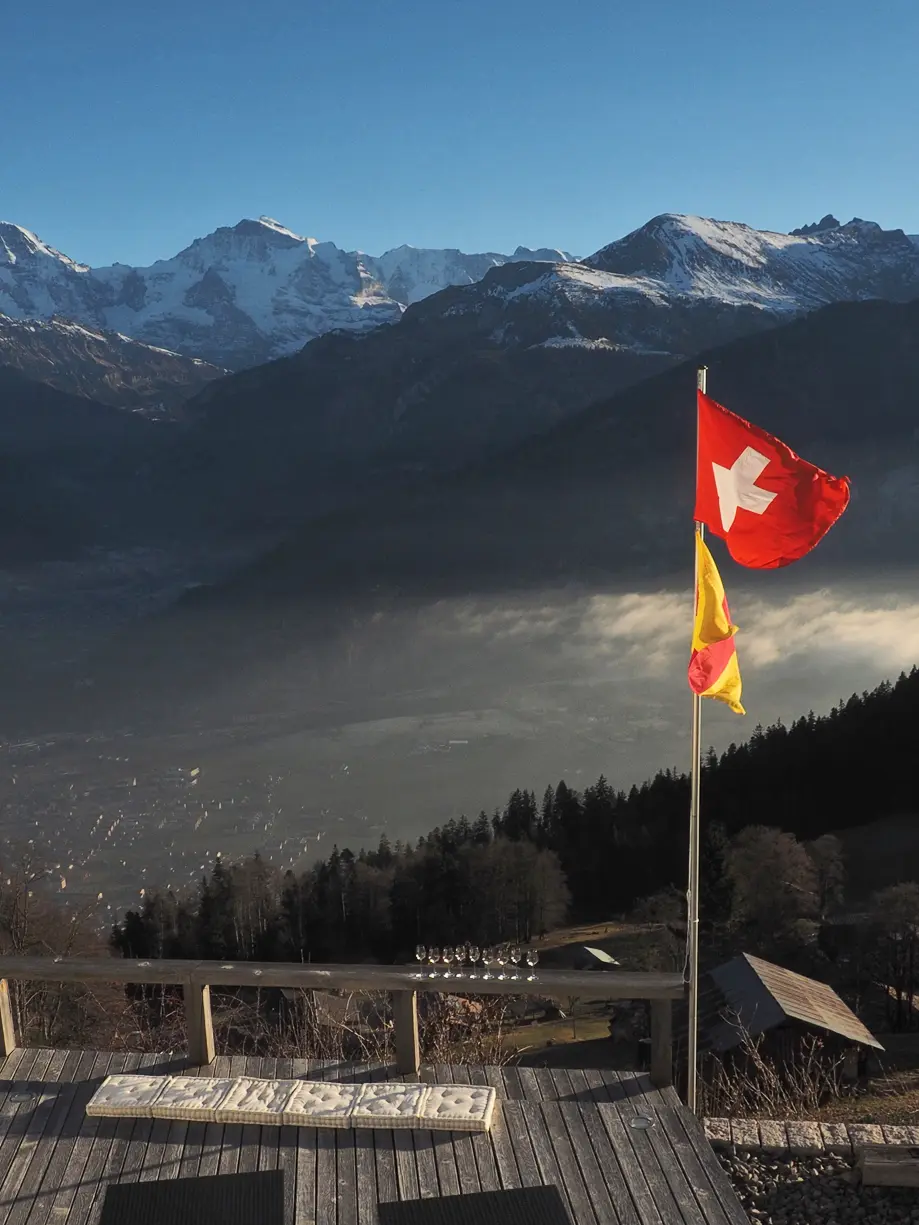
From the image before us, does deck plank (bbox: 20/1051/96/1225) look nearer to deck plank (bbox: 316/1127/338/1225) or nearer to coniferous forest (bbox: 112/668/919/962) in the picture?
deck plank (bbox: 316/1127/338/1225)

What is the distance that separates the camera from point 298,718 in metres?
191

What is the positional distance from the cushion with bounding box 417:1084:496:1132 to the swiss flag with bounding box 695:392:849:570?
4.03m

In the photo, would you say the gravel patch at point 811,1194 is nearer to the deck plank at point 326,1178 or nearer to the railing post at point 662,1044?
the railing post at point 662,1044

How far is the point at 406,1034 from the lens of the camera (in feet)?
25.9

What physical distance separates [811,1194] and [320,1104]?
10.2ft

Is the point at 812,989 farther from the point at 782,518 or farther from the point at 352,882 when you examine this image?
the point at 352,882

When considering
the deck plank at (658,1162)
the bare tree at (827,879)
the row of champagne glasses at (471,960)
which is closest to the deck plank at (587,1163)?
the deck plank at (658,1162)

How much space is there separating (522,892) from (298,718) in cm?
12786

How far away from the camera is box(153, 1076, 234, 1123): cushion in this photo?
725cm

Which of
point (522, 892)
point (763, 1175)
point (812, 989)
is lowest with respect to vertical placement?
point (522, 892)

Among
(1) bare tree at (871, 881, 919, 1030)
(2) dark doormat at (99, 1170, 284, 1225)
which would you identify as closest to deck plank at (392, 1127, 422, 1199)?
(2) dark doormat at (99, 1170, 284, 1225)

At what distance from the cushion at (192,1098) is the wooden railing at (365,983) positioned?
0.37 meters

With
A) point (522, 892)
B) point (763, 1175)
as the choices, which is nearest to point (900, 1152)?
point (763, 1175)

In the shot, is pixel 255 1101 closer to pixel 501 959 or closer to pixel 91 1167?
pixel 91 1167
